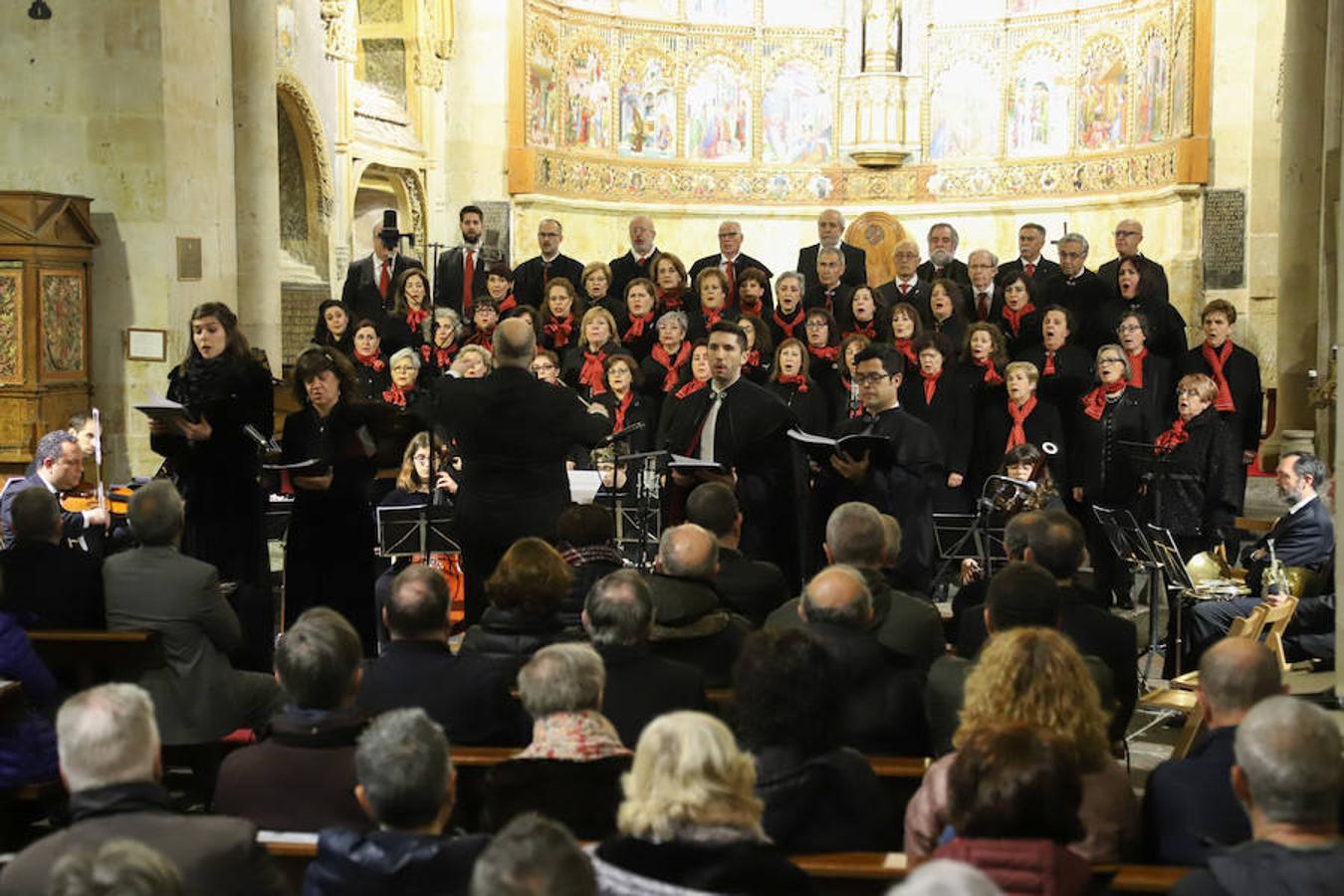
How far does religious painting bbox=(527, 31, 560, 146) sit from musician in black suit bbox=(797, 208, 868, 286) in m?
4.93

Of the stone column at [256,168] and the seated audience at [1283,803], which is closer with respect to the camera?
the seated audience at [1283,803]

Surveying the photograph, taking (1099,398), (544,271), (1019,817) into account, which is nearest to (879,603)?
(1019,817)

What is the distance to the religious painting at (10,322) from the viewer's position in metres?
11.3

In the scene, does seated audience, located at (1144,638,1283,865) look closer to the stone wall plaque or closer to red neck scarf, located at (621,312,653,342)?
red neck scarf, located at (621,312,653,342)

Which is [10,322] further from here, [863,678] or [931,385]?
[863,678]

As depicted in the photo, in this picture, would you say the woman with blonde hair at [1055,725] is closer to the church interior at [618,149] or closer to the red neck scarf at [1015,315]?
the red neck scarf at [1015,315]

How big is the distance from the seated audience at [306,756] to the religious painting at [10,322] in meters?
7.59

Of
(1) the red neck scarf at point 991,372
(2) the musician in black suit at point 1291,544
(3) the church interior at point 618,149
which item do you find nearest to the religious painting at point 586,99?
(3) the church interior at point 618,149

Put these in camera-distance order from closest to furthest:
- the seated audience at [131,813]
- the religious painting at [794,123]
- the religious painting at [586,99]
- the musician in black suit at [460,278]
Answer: the seated audience at [131,813], the musician in black suit at [460,278], the religious painting at [586,99], the religious painting at [794,123]

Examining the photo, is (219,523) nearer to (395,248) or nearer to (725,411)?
(725,411)

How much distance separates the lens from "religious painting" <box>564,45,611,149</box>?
19.1 m

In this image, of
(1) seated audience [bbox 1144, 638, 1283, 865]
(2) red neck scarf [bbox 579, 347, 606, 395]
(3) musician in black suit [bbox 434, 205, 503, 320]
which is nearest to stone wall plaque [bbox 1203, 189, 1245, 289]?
(3) musician in black suit [bbox 434, 205, 503, 320]

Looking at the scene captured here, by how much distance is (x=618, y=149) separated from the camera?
762 inches

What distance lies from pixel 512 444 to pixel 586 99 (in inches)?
484
